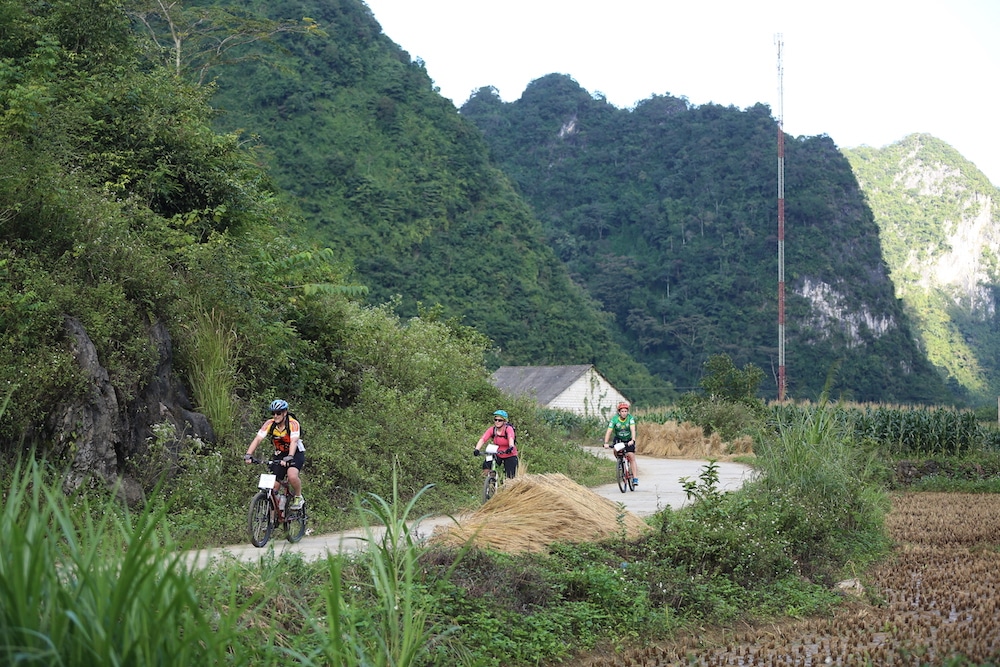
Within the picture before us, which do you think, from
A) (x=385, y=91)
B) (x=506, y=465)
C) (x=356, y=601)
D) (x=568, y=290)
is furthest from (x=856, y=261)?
(x=356, y=601)

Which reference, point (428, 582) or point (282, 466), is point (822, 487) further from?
point (428, 582)

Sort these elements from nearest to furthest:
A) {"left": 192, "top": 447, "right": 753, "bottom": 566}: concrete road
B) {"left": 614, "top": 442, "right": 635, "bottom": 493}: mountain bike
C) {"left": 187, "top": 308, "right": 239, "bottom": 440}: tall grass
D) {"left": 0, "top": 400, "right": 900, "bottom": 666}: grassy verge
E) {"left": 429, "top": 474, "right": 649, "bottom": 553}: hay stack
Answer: {"left": 0, "top": 400, "right": 900, "bottom": 666}: grassy verge < {"left": 192, "top": 447, "right": 753, "bottom": 566}: concrete road < {"left": 429, "top": 474, "right": 649, "bottom": 553}: hay stack < {"left": 187, "top": 308, "right": 239, "bottom": 440}: tall grass < {"left": 614, "top": 442, "right": 635, "bottom": 493}: mountain bike

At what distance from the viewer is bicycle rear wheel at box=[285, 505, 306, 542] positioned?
11812 millimetres

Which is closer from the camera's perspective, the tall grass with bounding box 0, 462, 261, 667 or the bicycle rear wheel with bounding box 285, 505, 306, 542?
the tall grass with bounding box 0, 462, 261, 667

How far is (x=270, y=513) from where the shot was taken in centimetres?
1141

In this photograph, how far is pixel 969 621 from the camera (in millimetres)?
8406

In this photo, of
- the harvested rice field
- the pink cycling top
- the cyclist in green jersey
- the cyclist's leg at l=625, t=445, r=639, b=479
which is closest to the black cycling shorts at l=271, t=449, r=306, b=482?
the pink cycling top

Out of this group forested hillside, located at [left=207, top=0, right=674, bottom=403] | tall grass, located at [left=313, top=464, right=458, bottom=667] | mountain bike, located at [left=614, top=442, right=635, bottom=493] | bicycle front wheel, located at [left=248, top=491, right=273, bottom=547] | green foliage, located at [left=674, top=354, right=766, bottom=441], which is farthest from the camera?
forested hillside, located at [left=207, top=0, right=674, bottom=403]

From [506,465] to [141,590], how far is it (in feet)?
38.1

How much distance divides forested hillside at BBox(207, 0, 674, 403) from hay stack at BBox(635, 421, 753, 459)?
28624 millimetres

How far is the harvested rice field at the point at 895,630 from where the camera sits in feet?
24.3

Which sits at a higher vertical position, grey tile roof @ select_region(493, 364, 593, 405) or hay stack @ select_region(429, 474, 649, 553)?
hay stack @ select_region(429, 474, 649, 553)

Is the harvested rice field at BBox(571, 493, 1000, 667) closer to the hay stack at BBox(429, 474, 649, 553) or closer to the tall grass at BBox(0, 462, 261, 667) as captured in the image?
the hay stack at BBox(429, 474, 649, 553)

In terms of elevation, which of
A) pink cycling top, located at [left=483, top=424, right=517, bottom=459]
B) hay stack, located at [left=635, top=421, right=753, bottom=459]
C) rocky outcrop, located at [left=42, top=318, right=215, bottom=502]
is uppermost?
rocky outcrop, located at [left=42, top=318, right=215, bottom=502]
